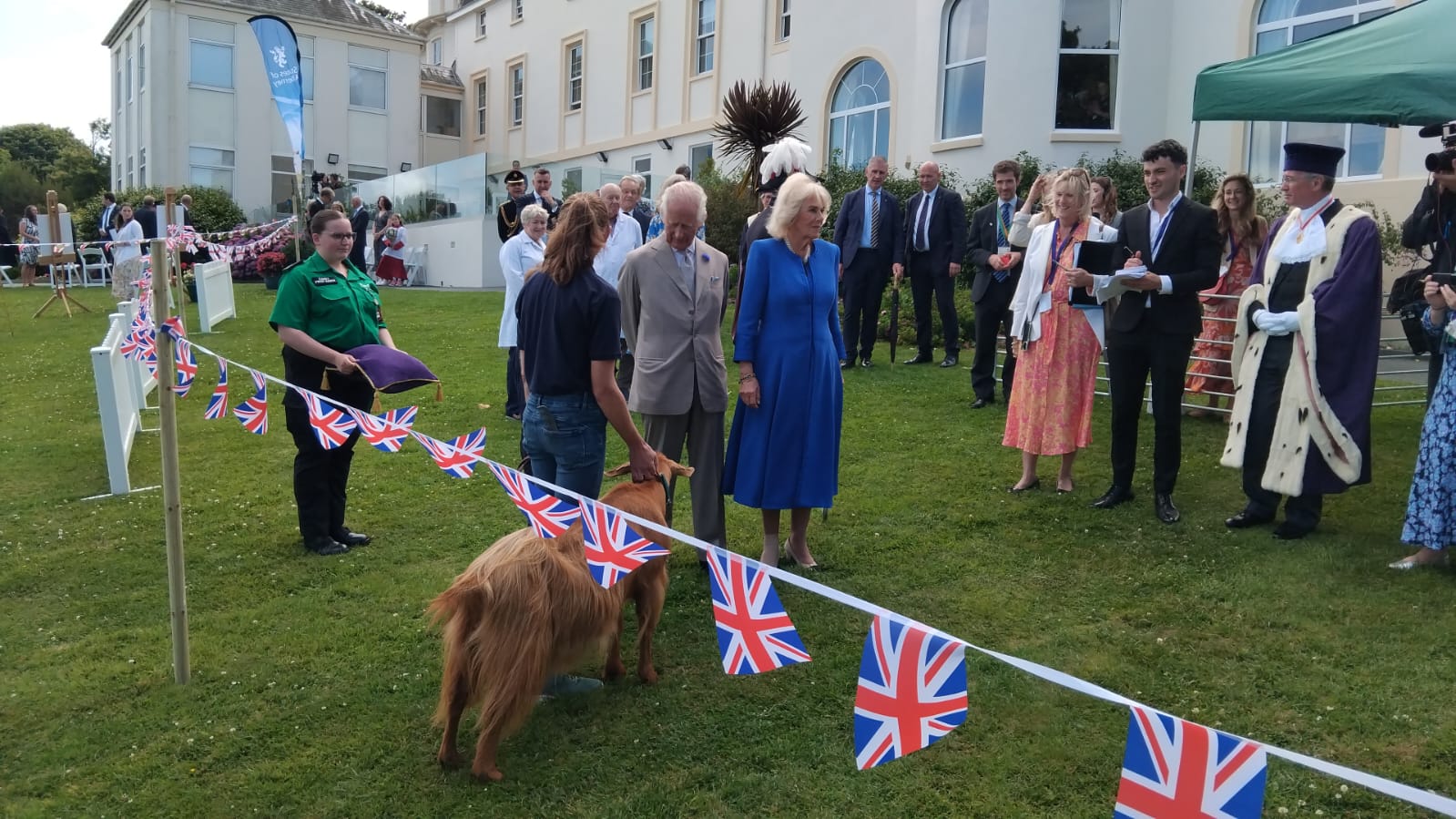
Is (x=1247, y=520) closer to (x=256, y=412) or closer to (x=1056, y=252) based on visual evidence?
(x=1056, y=252)

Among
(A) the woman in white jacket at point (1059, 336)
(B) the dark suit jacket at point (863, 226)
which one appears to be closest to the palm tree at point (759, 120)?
(B) the dark suit jacket at point (863, 226)

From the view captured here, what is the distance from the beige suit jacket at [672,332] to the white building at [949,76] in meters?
10.7

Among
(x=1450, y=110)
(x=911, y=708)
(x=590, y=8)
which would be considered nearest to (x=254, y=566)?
(x=911, y=708)

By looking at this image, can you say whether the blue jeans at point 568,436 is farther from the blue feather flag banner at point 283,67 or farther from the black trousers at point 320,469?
the blue feather flag banner at point 283,67

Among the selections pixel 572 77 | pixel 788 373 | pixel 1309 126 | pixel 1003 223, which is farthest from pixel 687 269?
pixel 572 77

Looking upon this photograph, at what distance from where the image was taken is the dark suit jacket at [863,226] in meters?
10.4

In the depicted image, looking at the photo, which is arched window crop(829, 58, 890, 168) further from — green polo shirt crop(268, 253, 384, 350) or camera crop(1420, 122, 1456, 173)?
green polo shirt crop(268, 253, 384, 350)

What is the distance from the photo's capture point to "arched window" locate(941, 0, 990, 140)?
16.2 metres

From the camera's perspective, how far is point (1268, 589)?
4844 millimetres

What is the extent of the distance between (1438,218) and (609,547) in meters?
5.04

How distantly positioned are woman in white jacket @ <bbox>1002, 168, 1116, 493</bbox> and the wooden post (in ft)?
15.8

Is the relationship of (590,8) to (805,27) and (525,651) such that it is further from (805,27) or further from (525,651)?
(525,651)

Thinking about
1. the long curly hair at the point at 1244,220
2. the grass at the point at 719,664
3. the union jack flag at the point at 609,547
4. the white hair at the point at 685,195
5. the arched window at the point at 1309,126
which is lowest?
the grass at the point at 719,664

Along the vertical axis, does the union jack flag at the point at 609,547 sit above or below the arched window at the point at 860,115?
below
